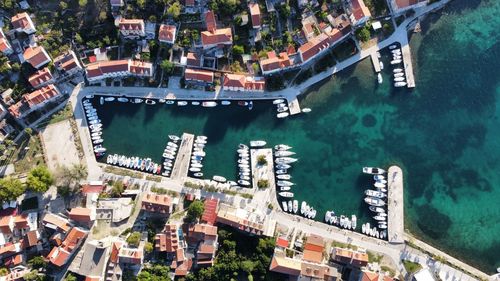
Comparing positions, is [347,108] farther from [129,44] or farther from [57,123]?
[57,123]

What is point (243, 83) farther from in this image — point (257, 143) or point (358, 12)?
point (358, 12)

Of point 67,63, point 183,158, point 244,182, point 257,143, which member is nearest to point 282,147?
point 257,143

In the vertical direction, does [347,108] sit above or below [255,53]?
below

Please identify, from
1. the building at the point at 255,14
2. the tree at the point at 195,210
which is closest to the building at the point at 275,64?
the building at the point at 255,14

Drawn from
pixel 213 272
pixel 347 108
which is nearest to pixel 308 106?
pixel 347 108

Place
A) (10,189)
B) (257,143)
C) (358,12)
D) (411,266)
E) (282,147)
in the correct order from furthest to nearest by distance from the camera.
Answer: (257,143), (282,147), (358,12), (411,266), (10,189)

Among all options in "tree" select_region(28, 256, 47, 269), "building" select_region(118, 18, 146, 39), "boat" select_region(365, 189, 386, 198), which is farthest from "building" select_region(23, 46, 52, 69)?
"boat" select_region(365, 189, 386, 198)
